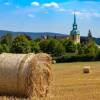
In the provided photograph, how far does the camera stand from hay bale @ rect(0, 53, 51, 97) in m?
14.0

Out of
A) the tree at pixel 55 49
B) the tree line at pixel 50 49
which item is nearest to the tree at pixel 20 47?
the tree line at pixel 50 49

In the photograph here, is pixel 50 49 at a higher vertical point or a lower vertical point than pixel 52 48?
lower

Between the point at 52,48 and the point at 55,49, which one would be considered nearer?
the point at 55,49

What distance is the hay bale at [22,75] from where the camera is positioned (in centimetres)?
1397

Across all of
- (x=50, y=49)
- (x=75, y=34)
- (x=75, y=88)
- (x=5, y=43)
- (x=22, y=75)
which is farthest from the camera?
(x=75, y=34)

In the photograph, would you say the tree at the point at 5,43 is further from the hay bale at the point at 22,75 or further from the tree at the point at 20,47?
the hay bale at the point at 22,75

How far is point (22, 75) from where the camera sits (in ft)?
46.0

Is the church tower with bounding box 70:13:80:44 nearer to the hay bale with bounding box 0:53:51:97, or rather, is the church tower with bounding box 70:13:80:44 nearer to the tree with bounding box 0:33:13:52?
the tree with bounding box 0:33:13:52

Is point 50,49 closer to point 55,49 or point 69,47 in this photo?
point 55,49

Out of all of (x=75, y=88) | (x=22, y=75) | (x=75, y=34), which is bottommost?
(x=75, y=34)

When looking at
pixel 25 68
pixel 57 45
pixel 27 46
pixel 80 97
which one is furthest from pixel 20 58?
pixel 57 45

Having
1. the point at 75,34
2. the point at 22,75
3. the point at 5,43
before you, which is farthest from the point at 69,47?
the point at 22,75

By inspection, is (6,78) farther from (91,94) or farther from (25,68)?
(91,94)

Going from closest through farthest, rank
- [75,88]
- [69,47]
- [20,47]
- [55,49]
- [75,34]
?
[75,88], [20,47], [55,49], [69,47], [75,34]
